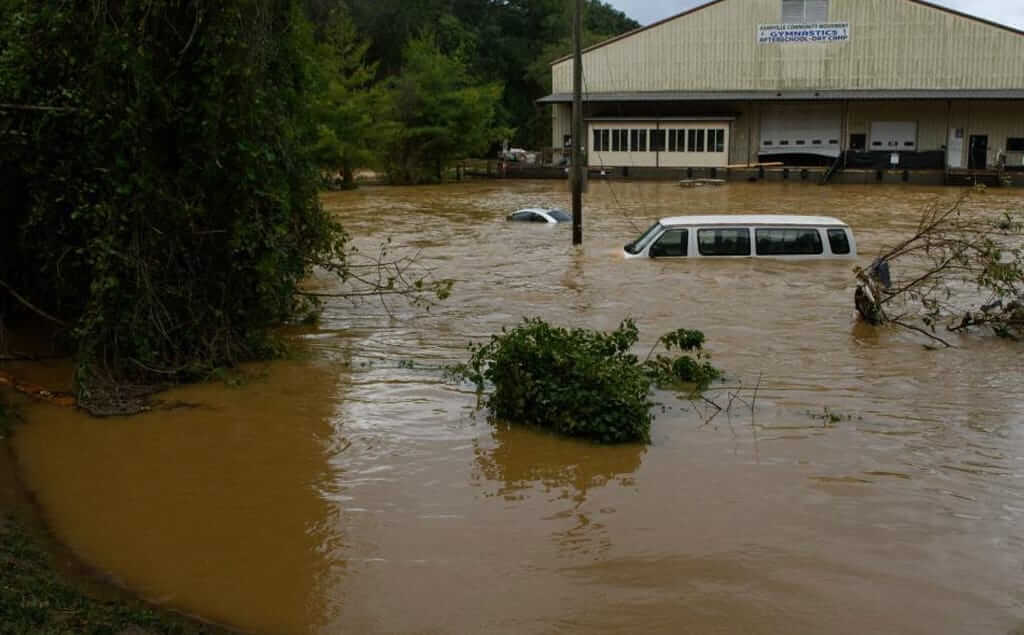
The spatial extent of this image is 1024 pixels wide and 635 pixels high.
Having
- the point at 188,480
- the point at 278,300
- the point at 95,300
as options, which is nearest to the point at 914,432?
the point at 188,480

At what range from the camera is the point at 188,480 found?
30.1 ft

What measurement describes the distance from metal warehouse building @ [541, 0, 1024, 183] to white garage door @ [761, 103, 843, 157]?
6cm

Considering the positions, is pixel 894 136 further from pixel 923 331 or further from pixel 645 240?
pixel 923 331

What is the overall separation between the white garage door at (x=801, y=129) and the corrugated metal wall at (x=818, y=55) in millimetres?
1833

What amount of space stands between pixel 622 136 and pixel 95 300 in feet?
163

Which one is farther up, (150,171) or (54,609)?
(150,171)

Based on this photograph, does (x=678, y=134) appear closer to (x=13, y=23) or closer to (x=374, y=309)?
(x=374, y=309)

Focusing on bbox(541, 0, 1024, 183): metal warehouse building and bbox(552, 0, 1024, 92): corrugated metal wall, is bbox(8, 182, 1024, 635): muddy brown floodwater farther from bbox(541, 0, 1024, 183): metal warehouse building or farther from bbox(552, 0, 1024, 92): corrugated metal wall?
bbox(552, 0, 1024, 92): corrugated metal wall

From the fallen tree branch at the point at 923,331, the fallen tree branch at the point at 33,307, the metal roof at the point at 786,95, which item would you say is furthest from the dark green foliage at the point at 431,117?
the fallen tree branch at the point at 33,307

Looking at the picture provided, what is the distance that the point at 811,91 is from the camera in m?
55.0

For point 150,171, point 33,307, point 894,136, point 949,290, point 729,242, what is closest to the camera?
point 150,171

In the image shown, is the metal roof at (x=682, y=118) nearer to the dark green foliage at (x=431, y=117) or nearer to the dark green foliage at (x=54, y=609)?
the dark green foliage at (x=431, y=117)

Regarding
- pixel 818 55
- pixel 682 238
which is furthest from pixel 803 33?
pixel 682 238

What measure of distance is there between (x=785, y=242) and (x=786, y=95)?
3882cm
